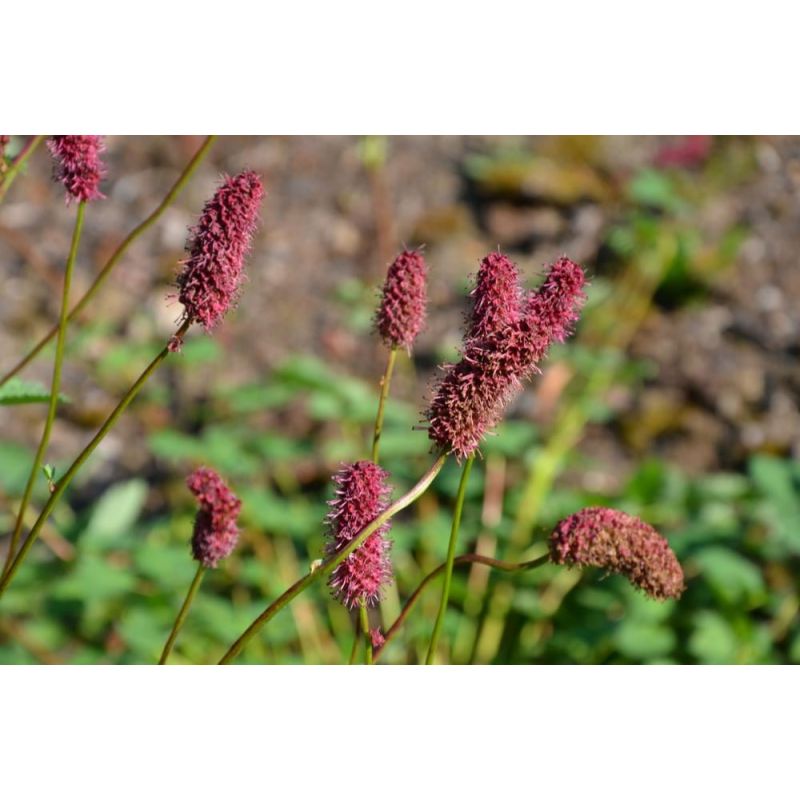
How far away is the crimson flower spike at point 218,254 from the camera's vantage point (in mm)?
759

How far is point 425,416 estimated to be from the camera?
2.54ft

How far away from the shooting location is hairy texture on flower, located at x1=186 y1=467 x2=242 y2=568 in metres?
0.83

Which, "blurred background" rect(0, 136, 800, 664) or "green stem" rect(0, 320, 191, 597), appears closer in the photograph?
"green stem" rect(0, 320, 191, 597)

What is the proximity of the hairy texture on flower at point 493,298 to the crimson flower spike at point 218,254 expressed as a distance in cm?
17

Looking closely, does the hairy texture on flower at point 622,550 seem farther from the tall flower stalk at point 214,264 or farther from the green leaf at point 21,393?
the green leaf at point 21,393

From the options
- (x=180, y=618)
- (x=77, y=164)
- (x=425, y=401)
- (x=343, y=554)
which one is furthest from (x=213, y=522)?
(x=425, y=401)

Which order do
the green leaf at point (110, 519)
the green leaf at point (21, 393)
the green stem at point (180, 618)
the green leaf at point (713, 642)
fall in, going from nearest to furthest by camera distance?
the green stem at point (180, 618)
the green leaf at point (21, 393)
the green leaf at point (713, 642)
the green leaf at point (110, 519)

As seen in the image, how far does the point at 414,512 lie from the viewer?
2.10 metres

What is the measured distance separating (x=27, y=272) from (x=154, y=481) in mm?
655

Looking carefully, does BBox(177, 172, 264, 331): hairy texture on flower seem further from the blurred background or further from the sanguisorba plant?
the blurred background

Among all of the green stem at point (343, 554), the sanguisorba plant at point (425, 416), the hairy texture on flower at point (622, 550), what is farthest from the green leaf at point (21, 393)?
the hairy texture on flower at point (622, 550)

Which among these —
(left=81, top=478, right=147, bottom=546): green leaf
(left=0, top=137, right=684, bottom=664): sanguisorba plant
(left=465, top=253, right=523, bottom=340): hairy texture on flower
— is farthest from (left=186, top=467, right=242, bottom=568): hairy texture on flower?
(left=81, top=478, right=147, bottom=546): green leaf

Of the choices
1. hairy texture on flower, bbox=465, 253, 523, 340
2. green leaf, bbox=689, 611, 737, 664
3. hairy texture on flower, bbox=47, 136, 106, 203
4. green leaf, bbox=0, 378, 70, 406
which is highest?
hairy texture on flower, bbox=47, 136, 106, 203
